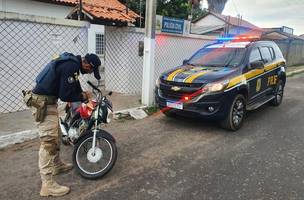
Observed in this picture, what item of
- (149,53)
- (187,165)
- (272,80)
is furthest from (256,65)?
(187,165)

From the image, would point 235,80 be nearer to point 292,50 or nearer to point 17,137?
point 17,137

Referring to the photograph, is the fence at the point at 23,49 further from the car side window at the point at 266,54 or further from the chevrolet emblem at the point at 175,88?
the car side window at the point at 266,54

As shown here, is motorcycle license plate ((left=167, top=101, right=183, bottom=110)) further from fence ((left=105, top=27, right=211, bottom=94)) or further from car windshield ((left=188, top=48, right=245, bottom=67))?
fence ((left=105, top=27, right=211, bottom=94))

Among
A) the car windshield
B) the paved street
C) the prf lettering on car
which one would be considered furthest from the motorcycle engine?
the prf lettering on car

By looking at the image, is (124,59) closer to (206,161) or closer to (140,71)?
(140,71)

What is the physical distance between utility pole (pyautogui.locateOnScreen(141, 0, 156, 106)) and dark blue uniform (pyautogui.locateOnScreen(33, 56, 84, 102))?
379 centimetres

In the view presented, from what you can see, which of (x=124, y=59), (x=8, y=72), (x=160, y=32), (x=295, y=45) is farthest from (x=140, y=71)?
(x=295, y=45)

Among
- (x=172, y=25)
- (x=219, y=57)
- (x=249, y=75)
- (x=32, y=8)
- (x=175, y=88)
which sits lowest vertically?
(x=175, y=88)

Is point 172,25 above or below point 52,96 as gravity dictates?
above

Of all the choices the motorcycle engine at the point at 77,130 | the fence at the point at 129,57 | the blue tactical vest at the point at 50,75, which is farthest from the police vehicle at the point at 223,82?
the blue tactical vest at the point at 50,75

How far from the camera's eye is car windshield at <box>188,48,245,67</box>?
20.2 feet

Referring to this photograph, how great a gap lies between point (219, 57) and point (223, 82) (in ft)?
4.19

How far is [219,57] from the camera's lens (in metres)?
6.49

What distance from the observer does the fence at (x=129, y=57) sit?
26.7 feet
